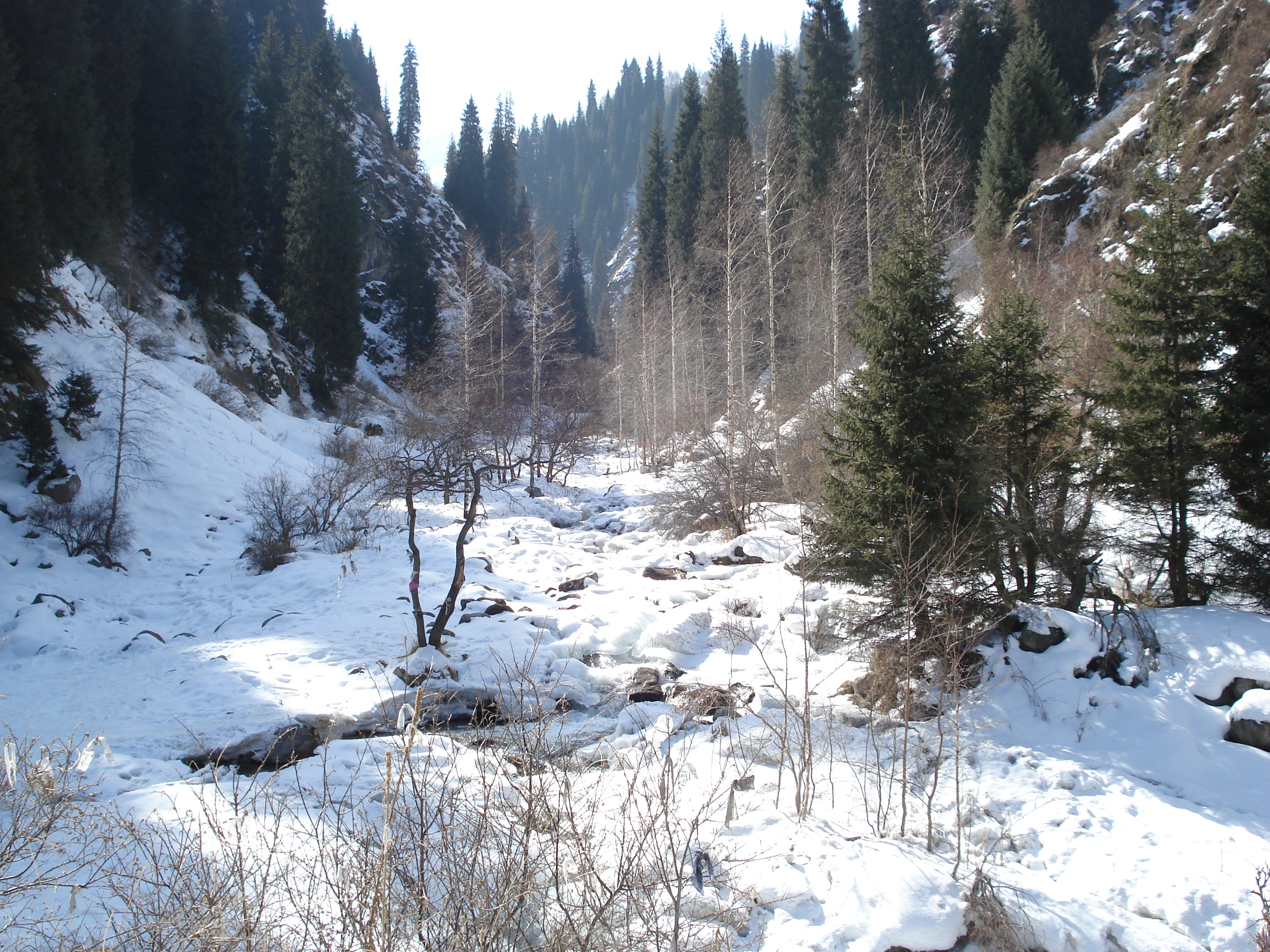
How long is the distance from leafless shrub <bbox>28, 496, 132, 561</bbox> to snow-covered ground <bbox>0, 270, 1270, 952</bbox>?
24 cm

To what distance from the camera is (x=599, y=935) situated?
287 cm

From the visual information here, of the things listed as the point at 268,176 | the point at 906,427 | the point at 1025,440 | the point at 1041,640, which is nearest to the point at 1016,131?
the point at 1025,440

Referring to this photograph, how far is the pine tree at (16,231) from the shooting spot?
1259 centimetres

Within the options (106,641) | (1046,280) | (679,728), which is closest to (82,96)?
(106,641)

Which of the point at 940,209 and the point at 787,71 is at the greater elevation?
the point at 787,71

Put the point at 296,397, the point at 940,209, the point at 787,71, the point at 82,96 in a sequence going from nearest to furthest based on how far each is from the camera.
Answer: the point at 940,209 → the point at 82,96 → the point at 296,397 → the point at 787,71

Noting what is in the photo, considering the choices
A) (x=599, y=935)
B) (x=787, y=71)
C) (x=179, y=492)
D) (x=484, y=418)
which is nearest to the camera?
(x=599, y=935)

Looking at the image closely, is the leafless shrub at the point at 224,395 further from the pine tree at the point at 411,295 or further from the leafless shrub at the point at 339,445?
the pine tree at the point at 411,295

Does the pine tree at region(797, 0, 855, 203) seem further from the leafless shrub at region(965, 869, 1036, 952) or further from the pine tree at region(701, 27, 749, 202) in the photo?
the leafless shrub at region(965, 869, 1036, 952)

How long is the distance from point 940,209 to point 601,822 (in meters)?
16.8

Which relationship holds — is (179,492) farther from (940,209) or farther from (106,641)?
(940,209)

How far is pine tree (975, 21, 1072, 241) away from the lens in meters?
22.3

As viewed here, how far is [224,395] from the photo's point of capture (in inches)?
842

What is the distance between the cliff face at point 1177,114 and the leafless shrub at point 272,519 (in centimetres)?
1711
